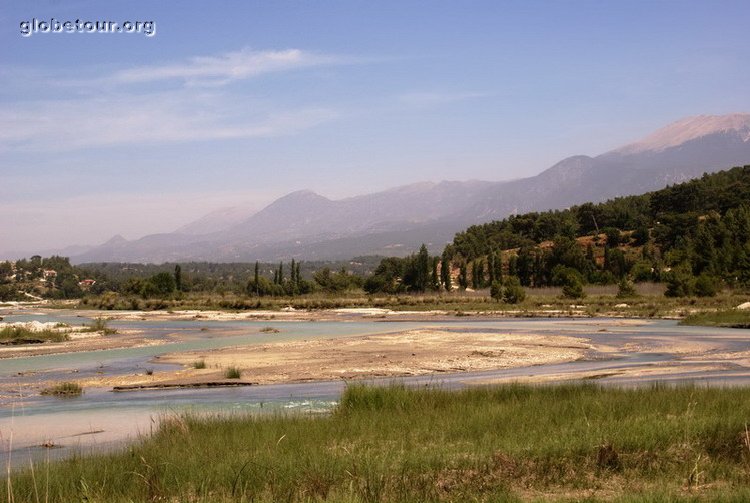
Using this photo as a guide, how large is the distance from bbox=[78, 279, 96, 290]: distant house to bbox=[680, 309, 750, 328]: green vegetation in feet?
491

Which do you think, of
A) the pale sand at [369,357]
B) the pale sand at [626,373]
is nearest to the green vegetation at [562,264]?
the pale sand at [369,357]

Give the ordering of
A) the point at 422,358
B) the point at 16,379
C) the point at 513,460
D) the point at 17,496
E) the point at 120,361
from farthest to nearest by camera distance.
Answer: the point at 120,361, the point at 422,358, the point at 16,379, the point at 513,460, the point at 17,496

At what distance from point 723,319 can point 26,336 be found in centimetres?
4258

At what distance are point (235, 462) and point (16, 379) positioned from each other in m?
20.8

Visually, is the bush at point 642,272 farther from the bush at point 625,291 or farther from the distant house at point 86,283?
the distant house at point 86,283

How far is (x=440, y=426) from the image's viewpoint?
15.4 metres

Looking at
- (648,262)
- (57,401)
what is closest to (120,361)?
(57,401)

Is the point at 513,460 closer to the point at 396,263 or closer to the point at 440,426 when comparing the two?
the point at 440,426

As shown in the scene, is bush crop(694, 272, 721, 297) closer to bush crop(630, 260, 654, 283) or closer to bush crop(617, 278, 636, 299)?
bush crop(617, 278, 636, 299)

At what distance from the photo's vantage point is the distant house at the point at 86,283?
18212 centimetres

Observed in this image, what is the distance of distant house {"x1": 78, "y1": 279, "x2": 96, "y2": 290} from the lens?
7170 inches

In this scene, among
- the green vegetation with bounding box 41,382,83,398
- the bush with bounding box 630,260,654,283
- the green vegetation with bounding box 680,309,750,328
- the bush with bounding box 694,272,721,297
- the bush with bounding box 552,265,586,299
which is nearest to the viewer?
the green vegetation with bounding box 41,382,83,398

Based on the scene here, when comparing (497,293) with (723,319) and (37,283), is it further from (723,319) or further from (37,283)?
(37,283)

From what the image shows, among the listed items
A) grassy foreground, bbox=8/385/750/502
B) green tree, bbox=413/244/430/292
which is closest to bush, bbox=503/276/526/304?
green tree, bbox=413/244/430/292
